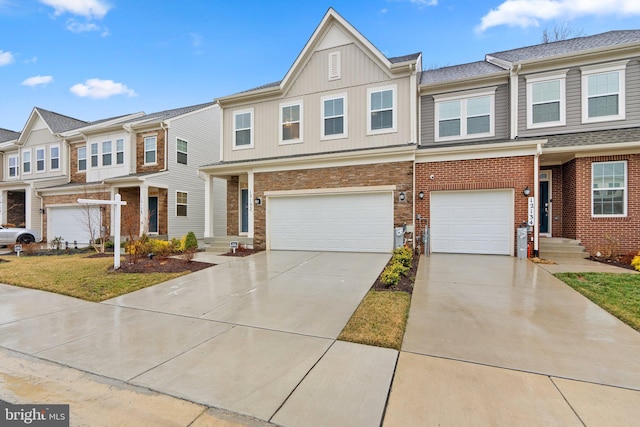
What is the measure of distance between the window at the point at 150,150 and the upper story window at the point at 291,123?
758 cm

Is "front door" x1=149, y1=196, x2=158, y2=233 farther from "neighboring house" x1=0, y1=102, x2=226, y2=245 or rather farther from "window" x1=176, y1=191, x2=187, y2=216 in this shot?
"window" x1=176, y1=191, x2=187, y2=216

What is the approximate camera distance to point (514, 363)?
3.00m

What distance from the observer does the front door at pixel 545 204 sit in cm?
1029

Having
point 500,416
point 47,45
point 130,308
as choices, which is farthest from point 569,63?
point 47,45

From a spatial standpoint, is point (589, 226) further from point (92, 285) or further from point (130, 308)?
point (92, 285)

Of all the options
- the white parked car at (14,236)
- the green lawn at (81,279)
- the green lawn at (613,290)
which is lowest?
the green lawn at (81,279)

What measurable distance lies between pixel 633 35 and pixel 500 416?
50.2ft

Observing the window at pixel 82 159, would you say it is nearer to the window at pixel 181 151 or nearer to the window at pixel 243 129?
the window at pixel 181 151

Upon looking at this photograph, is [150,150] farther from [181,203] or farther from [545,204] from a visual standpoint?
[545,204]

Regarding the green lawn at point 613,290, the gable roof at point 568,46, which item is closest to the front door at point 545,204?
the green lawn at point 613,290

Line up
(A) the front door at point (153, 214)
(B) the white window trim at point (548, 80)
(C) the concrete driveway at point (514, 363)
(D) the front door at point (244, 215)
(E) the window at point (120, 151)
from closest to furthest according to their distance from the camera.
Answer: (C) the concrete driveway at point (514, 363) < (B) the white window trim at point (548, 80) < (D) the front door at point (244, 215) < (A) the front door at point (153, 214) < (E) the window at point (120, 151)

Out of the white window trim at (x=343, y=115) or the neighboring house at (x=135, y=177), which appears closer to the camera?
the white window trim at (x=343, y=115)

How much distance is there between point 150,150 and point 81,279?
9.85 meters

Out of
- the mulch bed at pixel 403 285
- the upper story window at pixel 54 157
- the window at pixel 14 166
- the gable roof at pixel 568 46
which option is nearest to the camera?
the mulch bed at pixel 403 285
